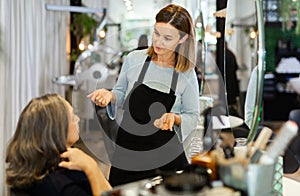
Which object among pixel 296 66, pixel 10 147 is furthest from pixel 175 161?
pixel 296 66

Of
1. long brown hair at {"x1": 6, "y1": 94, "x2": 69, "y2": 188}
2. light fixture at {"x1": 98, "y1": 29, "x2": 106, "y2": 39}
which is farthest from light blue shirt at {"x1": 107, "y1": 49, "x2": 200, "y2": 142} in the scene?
light fixture at {"x1": 98, "y1": 29, "x2": 106, "y2": 39}

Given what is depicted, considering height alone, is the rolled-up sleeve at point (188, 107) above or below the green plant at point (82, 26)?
below

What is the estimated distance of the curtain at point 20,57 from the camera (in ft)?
8.82

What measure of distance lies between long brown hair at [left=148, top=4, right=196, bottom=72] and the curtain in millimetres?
757

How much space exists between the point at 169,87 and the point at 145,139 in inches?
9.0

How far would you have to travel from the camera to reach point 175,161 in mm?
1734

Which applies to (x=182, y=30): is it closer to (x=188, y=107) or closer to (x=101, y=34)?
(x=188, y=107)

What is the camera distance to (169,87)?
1715mm

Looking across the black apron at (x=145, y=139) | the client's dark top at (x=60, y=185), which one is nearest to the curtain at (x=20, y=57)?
the black apron at (x=145, y=139)

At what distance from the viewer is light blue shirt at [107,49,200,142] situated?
1714 mm

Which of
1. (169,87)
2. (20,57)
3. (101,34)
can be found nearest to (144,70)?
(169,87)

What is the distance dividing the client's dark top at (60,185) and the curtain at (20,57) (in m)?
0.94

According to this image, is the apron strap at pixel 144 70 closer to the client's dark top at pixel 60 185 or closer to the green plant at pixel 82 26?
the client's dark top at pixel 60 185

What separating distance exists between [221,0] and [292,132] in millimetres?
2615
